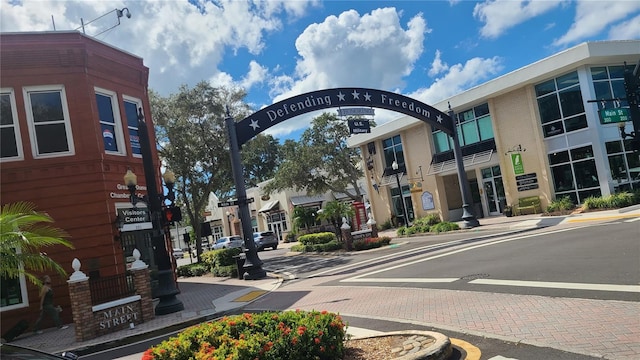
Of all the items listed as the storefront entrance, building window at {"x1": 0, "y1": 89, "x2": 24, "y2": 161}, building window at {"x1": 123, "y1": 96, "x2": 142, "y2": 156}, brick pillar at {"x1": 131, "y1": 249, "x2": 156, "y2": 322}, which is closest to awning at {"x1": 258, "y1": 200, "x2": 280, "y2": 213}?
the storefront entrance

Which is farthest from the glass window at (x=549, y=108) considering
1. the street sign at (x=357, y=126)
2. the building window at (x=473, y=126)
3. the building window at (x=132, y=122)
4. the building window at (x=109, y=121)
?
the building window at (x=109, y=121)

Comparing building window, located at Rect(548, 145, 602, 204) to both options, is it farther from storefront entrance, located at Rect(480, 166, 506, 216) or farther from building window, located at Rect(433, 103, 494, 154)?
building window, located at Rect(433, 103, 494, 154)

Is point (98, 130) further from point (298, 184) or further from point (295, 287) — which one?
point (298, 184)

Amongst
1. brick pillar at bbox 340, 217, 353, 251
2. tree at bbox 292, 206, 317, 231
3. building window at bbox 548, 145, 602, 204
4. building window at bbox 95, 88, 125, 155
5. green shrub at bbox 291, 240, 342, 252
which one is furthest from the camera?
tree at bbox 292, 206, 317, 231

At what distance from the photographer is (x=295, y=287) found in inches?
575

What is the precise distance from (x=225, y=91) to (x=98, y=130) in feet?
37.7

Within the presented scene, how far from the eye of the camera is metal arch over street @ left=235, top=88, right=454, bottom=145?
18.8 meters

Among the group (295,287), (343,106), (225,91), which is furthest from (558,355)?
(225,91)

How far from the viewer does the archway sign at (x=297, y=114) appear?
1794 centimetres

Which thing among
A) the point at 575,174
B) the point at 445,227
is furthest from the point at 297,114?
the point at 575,174

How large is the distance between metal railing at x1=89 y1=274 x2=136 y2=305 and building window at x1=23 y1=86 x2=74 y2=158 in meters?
4.61

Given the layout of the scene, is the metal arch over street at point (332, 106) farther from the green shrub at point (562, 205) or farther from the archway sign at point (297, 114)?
the green shrub at point (562, 205)

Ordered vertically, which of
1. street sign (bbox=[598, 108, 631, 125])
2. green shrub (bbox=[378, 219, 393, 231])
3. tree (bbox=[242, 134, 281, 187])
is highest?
tree (bbox=[242, 134, 281, 187])

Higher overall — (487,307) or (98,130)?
(98,130)
